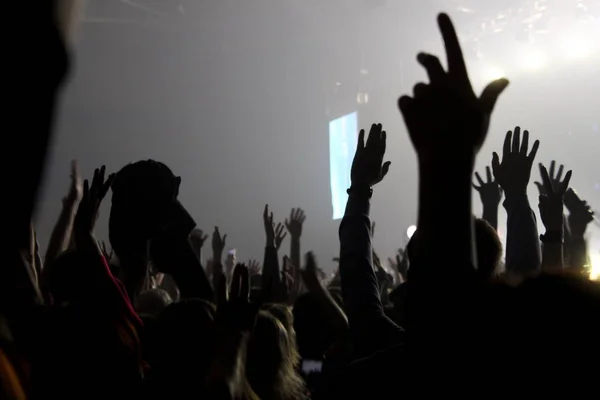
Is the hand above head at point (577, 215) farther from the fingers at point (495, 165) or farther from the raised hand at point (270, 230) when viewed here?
the raised hand at point (270, 230)

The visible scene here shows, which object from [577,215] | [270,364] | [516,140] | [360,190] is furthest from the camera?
[577,215]

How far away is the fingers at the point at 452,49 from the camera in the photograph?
721 mm

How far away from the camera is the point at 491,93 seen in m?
0.74

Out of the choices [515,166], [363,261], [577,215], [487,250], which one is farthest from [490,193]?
[487,250]

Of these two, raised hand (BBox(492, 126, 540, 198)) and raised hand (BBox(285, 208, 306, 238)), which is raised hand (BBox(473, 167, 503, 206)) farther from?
raised hand (BBox(285, 208, 306, 238))

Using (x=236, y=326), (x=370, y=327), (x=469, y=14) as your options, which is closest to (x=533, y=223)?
(x=370, y=327)

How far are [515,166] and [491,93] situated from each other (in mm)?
1353

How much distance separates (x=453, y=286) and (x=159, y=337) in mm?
782

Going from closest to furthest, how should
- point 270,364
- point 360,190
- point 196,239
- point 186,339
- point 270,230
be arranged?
point 186,339, point 270,364, point 360,190, point 270,230, point 196,239

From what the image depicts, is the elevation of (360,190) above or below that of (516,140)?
below

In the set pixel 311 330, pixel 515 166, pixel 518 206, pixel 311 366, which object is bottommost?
pixel 311 366

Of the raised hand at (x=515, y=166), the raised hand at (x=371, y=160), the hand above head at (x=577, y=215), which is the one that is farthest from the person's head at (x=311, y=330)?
the hand above head at (x=577, y=215)

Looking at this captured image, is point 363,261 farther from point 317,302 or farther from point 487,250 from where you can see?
point 317,302

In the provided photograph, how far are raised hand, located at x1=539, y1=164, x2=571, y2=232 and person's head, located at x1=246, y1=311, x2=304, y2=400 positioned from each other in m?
1.15
